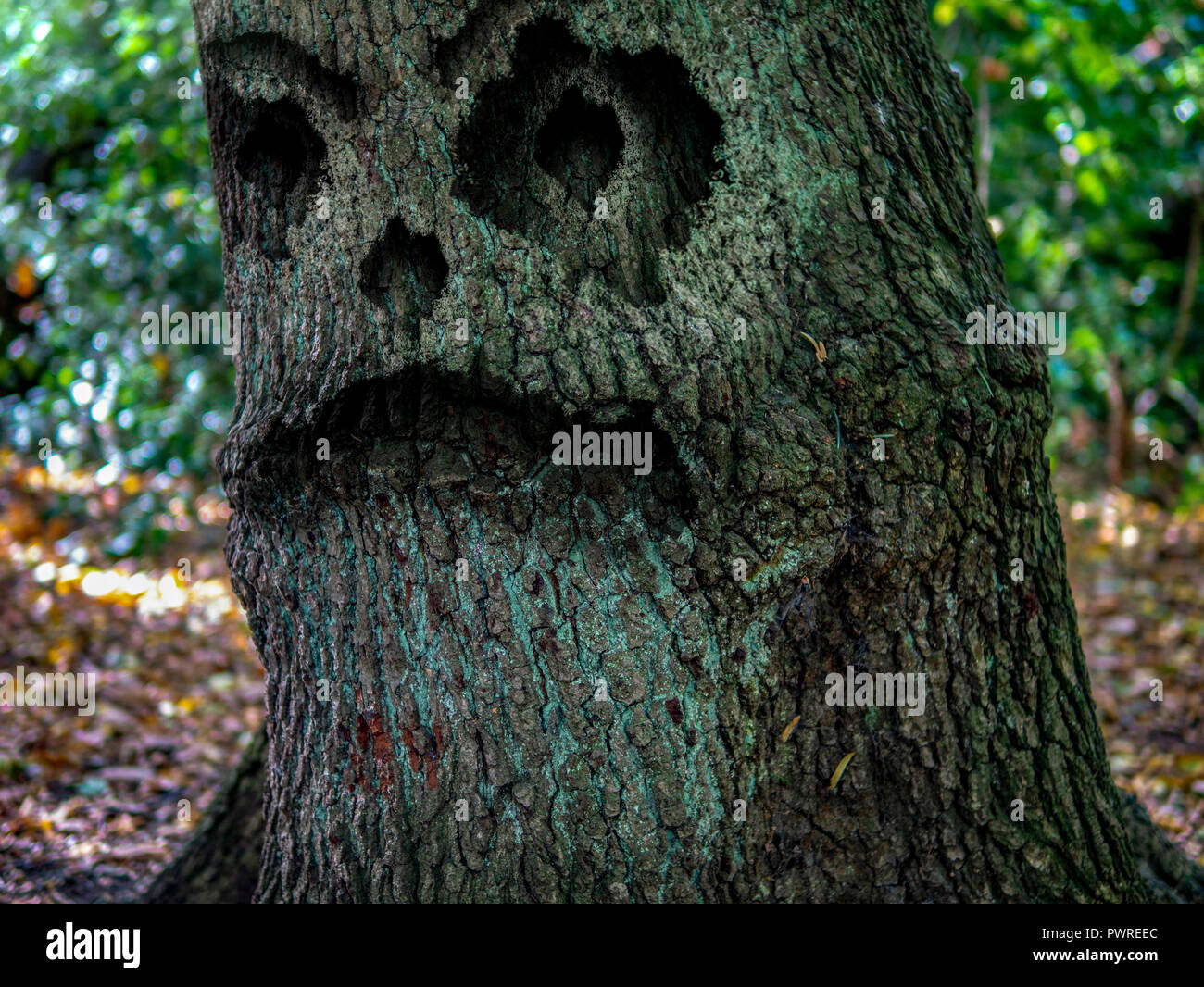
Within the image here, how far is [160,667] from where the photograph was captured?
449 cm

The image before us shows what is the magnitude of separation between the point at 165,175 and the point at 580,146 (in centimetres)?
355

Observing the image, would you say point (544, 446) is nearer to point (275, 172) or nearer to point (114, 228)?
point (275, 172)

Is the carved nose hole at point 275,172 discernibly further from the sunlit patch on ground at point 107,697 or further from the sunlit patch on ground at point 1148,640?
the sunlit patch on ground at point 1148,640

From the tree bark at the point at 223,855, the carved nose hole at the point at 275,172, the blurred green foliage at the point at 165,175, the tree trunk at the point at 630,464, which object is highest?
the blurred green foliage at the point at 165,175

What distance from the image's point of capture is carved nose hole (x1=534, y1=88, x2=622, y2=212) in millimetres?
1938

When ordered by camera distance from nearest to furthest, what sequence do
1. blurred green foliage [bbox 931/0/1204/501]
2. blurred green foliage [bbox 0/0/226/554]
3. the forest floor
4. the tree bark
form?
the tree bark < the forest floor < blurred green foliage [bbox 0/0/226/554] < blurred green foliage [bbox 931/0/1204/501]

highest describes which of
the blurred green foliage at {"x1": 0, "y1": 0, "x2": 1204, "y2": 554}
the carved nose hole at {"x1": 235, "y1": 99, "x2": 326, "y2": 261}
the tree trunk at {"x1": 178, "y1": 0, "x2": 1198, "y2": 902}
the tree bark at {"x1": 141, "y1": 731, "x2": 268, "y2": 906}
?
the blurred green foliage at {"x1": 0, "y1": 0, "x2": 1204, "y2": 554}

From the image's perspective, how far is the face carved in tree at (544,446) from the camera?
181 centimetres

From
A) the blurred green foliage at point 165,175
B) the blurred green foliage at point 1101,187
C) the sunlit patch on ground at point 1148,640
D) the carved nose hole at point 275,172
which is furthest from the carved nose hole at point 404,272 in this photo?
the blurred green foliage at point 1101,187

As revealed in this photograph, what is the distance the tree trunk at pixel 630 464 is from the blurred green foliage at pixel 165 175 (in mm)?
2895

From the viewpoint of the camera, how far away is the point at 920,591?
1916mm

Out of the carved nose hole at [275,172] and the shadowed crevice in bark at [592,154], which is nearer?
the shadowed crevice in bark at [592,154]

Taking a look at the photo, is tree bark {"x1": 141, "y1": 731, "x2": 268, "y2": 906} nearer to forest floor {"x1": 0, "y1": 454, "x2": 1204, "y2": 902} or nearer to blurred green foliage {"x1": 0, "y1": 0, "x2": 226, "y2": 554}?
forest floor {"x1": 0, "y1": 454, "x2": 1204, "y2": 902}

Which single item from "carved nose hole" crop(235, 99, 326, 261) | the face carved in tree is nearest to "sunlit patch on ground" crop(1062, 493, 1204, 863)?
the face carved in tree
